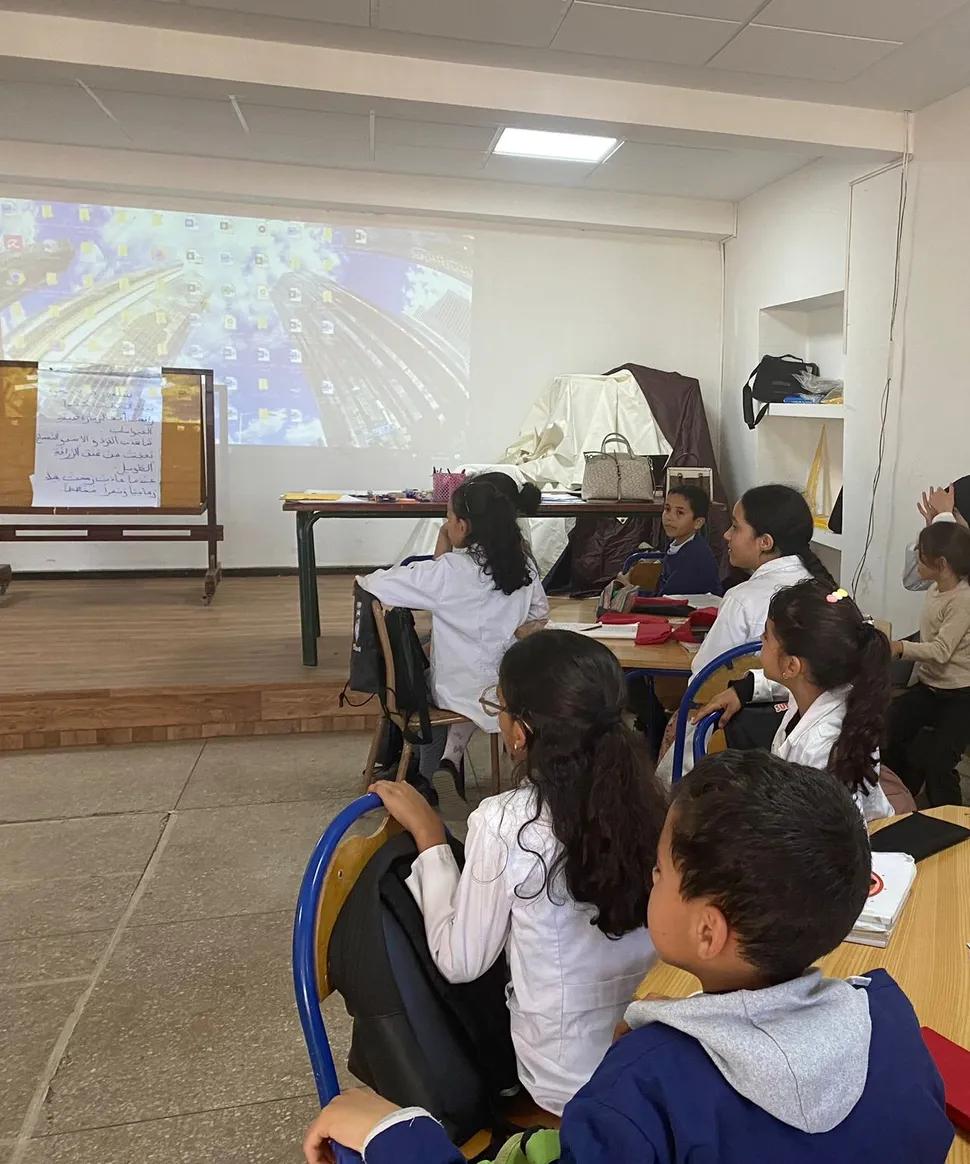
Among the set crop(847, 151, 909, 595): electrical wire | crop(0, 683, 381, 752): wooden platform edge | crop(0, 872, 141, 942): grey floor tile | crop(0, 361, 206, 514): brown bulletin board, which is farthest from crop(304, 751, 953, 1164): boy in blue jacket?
crop(0, 361, 206, 514): brown bulletin board

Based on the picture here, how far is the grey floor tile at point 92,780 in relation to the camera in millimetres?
2992

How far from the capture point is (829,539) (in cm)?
503

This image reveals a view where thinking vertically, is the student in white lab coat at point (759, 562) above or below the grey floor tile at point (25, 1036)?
above

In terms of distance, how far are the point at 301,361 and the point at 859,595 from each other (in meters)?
3.70

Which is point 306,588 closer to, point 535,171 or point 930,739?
point 930,739

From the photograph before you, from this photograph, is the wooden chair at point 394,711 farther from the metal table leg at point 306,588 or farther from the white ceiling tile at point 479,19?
the white ceiling tile at point 479,19

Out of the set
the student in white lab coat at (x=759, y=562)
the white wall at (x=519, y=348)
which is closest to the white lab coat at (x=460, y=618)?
the student in white lab coat at (x=759, y=562)

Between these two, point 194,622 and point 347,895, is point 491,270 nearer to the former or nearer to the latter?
point 194,622

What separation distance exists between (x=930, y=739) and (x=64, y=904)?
2.53 meters

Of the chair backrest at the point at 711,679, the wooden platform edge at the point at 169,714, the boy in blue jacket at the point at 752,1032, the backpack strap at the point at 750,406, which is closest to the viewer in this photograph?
the boy in blue jacket at the point at 752,1032

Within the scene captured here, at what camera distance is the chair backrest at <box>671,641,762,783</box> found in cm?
224

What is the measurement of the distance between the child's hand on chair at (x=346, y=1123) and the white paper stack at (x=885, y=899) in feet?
2.01

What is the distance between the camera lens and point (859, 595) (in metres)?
4.63

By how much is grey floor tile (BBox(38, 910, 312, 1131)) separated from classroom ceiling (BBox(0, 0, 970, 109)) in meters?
3.06
